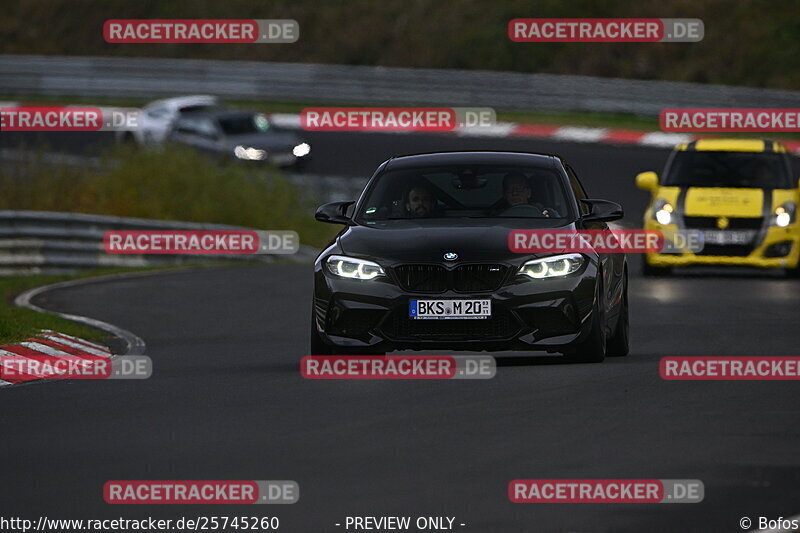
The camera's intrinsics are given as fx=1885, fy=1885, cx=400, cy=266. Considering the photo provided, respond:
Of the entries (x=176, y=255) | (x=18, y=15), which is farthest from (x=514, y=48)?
(x=176, y=255)

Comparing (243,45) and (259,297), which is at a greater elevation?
(243,45)

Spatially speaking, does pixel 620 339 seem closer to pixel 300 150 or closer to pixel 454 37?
pixel 300 150

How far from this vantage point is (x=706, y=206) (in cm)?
2164

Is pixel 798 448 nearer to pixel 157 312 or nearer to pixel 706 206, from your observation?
pixel 157 312

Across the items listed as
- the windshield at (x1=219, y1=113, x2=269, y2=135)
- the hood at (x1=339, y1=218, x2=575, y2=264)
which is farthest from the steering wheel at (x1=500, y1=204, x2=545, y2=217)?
the windshield at (x1=219, y1=113, x2=269, y2=135)

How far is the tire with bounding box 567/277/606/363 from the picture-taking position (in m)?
12.4

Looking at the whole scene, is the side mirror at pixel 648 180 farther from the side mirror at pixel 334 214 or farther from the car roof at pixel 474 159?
the side mirror at pixel 334 214

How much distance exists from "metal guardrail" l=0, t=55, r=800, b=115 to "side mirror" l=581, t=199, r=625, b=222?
2584 centimetres

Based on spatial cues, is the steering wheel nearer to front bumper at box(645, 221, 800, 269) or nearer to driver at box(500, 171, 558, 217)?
driver at box(500, 171, 558, 217)

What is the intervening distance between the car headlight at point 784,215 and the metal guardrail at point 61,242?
26.6 feet

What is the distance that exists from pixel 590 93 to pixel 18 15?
80.4 feet

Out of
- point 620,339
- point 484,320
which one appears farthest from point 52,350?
point 620,339

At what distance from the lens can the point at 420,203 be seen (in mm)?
13164

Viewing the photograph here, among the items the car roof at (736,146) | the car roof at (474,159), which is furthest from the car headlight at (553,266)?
the car roof at (736,146)
